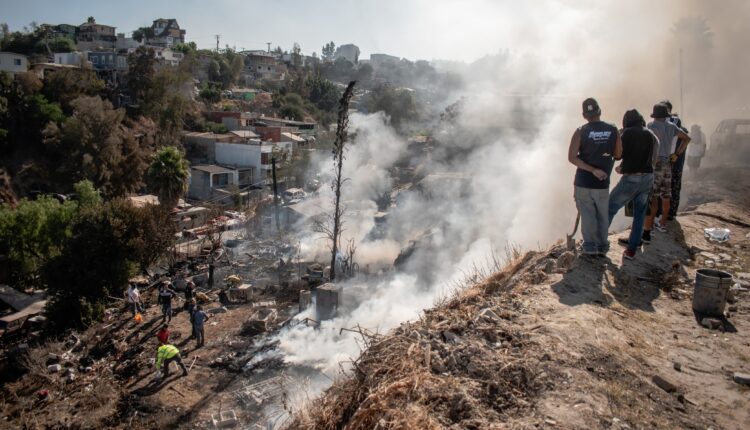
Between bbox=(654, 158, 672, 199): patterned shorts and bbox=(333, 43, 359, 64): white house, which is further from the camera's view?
bbox=(333, 43, 359, 64): white house

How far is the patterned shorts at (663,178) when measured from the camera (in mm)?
5848

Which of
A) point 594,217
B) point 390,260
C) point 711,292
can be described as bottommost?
point 390,260

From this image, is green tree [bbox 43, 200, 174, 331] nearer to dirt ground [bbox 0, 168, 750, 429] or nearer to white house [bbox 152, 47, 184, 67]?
dirt ground [bbox 0, 168, 750, 429]

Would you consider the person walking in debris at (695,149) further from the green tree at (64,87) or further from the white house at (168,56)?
the white house at (168,56)

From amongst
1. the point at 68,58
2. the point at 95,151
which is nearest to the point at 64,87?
the point at 95,151

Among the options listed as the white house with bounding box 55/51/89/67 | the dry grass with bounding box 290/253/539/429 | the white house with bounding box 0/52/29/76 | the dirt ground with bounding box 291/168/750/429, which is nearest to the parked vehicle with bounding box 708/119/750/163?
the dirt ground with bounding box 291/168/750/429

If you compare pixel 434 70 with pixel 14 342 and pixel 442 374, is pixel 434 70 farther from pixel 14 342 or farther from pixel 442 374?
pixel 442 374

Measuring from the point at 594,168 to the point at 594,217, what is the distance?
20.2 inches

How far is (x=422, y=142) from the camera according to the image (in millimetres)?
41750

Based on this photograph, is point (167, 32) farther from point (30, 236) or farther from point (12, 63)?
point (30, 236)

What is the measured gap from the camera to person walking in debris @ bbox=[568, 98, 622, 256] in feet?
15.1

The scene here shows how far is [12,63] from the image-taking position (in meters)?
40.0

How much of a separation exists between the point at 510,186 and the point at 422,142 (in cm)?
2439

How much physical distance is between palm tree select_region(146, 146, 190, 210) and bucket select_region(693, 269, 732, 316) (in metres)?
23.6
